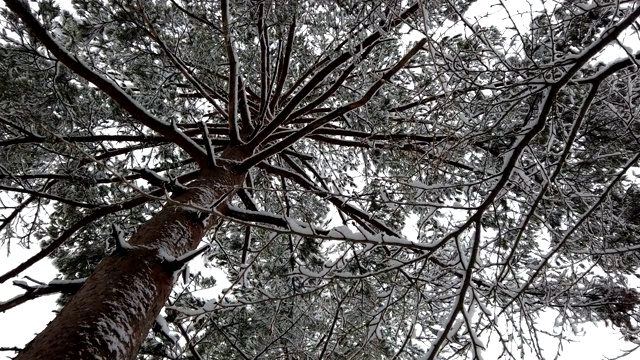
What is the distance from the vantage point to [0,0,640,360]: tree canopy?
7.02ft

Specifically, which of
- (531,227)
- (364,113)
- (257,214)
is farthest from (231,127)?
(531,227)

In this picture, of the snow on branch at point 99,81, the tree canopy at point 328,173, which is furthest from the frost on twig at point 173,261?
the snow on branch at point 99,81

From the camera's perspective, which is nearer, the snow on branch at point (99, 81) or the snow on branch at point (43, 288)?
the snow on branch at point (43, 288)

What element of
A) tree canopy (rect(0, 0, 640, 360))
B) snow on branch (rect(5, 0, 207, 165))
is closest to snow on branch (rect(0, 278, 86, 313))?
tree canopy (rect(0, 0, 640, 360))

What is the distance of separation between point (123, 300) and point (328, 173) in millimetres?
4902

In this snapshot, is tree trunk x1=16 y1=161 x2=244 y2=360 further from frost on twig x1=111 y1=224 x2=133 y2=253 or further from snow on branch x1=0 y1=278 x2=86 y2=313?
snow on branch x1=0 y1=278 x2=86 y2=313

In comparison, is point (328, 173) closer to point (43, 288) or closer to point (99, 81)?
point (99, 81)

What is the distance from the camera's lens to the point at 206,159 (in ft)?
12.1

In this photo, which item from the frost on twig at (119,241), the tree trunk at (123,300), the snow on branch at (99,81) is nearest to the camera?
the tree trunk at (123,300)

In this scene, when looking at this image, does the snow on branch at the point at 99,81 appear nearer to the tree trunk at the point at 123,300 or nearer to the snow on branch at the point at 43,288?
the tree trunk at the point at 123,300

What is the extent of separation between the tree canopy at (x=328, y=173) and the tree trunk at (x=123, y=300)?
0.01 meters

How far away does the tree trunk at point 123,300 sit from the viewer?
1.77 meters

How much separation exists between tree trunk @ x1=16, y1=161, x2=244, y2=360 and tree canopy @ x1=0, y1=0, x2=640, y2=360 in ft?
0.04

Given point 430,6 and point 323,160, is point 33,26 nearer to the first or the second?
point 430,6
